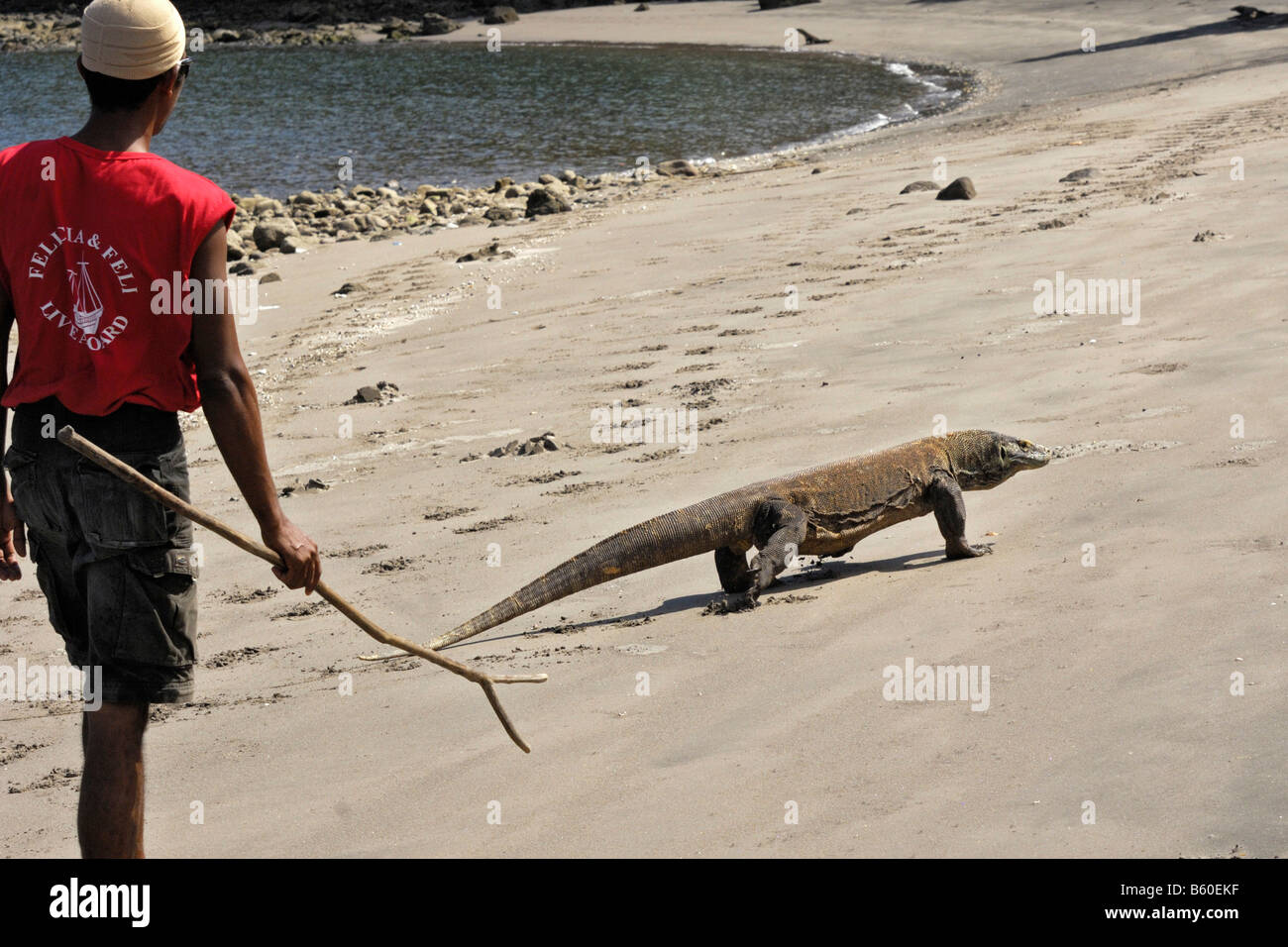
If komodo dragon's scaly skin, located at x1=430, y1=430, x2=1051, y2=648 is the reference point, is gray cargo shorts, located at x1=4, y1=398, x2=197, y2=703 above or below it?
above

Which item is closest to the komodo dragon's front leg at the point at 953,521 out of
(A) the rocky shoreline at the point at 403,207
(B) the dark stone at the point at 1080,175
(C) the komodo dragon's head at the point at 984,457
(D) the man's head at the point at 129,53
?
(C) the komodo dragon's head at the point at 984,457

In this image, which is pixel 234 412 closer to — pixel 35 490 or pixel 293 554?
pixel 293 554

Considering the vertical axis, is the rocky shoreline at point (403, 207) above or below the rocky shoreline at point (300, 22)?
below

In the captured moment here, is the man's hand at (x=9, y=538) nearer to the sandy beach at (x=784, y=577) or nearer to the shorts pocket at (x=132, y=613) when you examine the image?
the shorts pocket at (x=132, y=613)

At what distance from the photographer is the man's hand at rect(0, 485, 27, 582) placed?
3.78 meters

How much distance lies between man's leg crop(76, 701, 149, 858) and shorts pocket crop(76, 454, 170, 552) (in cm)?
43

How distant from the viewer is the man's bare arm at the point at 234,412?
135 inches

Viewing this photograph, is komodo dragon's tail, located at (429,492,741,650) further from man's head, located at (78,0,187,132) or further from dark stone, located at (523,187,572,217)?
dark stone, located at (523,187,572,217)

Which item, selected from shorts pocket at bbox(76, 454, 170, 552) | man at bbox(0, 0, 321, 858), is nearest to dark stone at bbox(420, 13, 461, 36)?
man at bbox(0, 0, 321, 858)

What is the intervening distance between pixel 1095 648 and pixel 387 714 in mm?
2673

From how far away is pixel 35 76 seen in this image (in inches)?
2056

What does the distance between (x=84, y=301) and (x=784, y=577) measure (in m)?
4.04

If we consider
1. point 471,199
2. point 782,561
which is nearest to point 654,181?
point 471,199

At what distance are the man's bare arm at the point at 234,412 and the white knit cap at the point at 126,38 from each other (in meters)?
0.47
